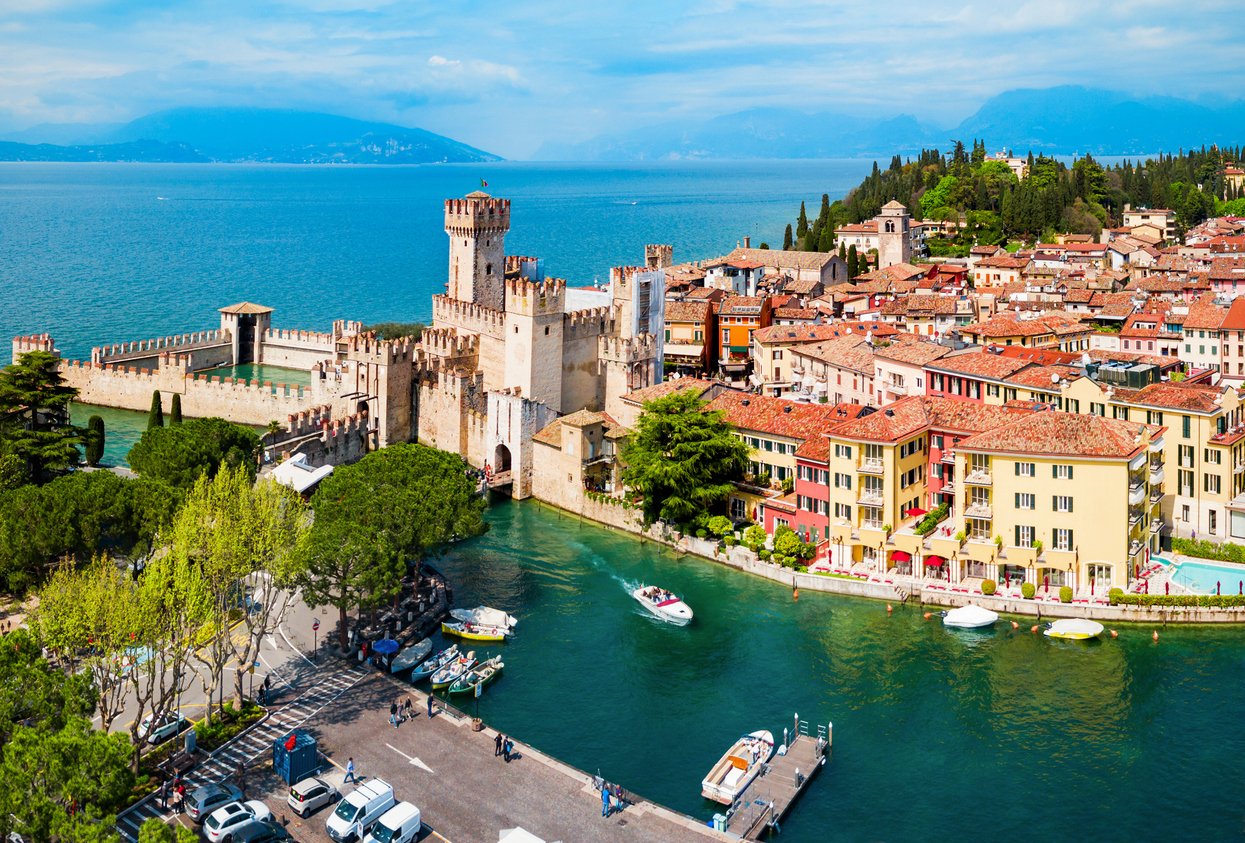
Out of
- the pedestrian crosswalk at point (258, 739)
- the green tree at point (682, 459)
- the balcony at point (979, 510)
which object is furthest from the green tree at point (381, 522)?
the balcony at point (979, 510)

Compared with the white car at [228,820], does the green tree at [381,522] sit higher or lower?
higher

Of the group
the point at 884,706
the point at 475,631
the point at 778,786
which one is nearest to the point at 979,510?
the point at 884,706

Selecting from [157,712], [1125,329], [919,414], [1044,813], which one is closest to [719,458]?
[919,414]

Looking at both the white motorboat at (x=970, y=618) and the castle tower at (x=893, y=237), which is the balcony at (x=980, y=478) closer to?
the white motorboat at (x=970, y=618)

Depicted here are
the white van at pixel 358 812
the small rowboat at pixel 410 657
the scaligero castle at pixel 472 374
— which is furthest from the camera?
the scaligero castle at pixel 472 374

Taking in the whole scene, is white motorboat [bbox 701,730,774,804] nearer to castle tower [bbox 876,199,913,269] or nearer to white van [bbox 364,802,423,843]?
white van [bbox 364,802,423,843]
